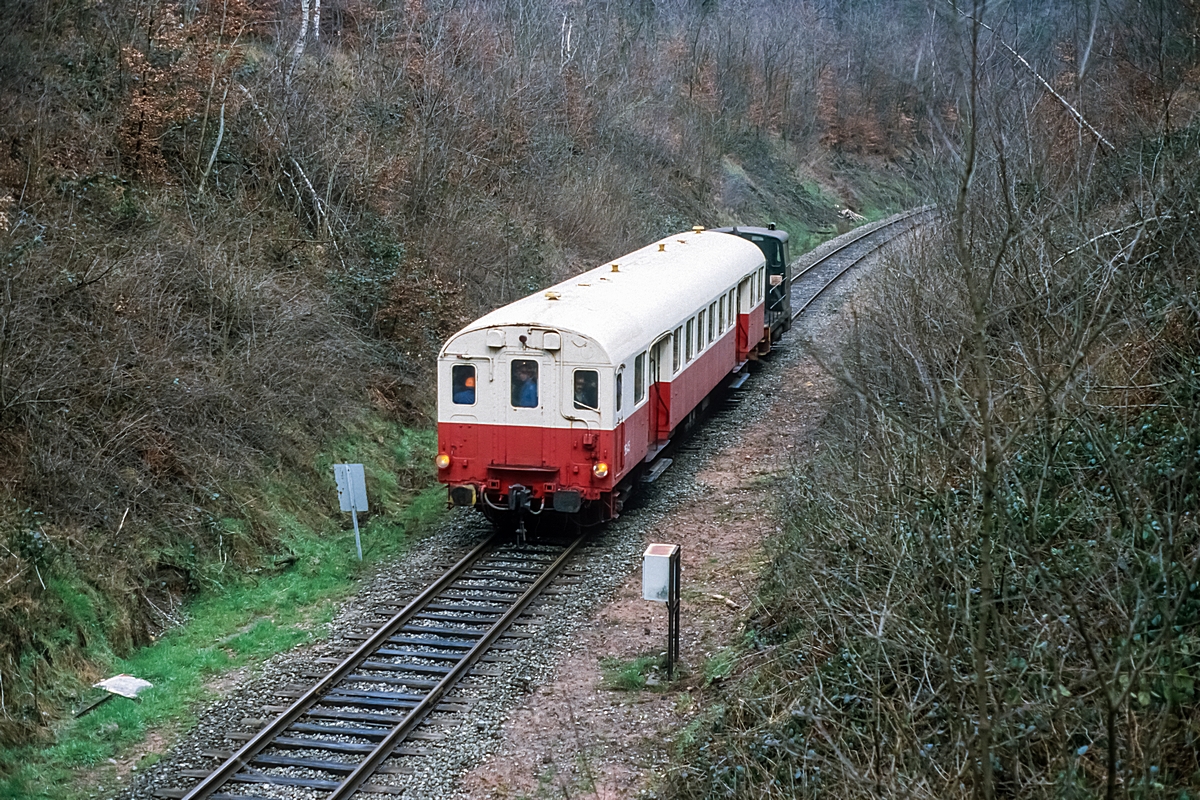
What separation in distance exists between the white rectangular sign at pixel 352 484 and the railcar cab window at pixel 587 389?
2.69 meters

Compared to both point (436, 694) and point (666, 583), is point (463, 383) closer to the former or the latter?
point (666, 583)

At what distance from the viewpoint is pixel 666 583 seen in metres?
10.6

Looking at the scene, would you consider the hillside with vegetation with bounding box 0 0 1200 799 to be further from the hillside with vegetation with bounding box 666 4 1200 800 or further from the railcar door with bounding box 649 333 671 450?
the railcar door with bounding box 649 333 671 450

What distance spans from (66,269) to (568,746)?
885 cm

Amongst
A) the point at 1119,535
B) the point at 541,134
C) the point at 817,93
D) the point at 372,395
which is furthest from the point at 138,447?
the point at 817,93

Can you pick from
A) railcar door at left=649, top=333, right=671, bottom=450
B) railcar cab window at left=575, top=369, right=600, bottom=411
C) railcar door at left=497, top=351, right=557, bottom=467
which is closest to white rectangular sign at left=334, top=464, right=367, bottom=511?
railcar door at left=497, top=351, right=557, bottom=467

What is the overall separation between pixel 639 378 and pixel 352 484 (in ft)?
12.6

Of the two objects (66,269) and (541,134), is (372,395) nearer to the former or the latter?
(66,269)

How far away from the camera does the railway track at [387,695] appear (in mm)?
8781

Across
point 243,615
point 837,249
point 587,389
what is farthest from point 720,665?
point 837,249

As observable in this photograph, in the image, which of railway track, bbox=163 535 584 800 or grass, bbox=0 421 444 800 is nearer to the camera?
railway track, bbox=163 535 584 800

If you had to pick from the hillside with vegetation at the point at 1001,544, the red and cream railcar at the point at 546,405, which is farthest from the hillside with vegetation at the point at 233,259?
the hillside with vegetation at the point at 1001,544

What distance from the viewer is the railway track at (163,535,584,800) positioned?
8781 millimetres

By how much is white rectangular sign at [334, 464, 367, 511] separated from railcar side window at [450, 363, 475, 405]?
1.42 metres
